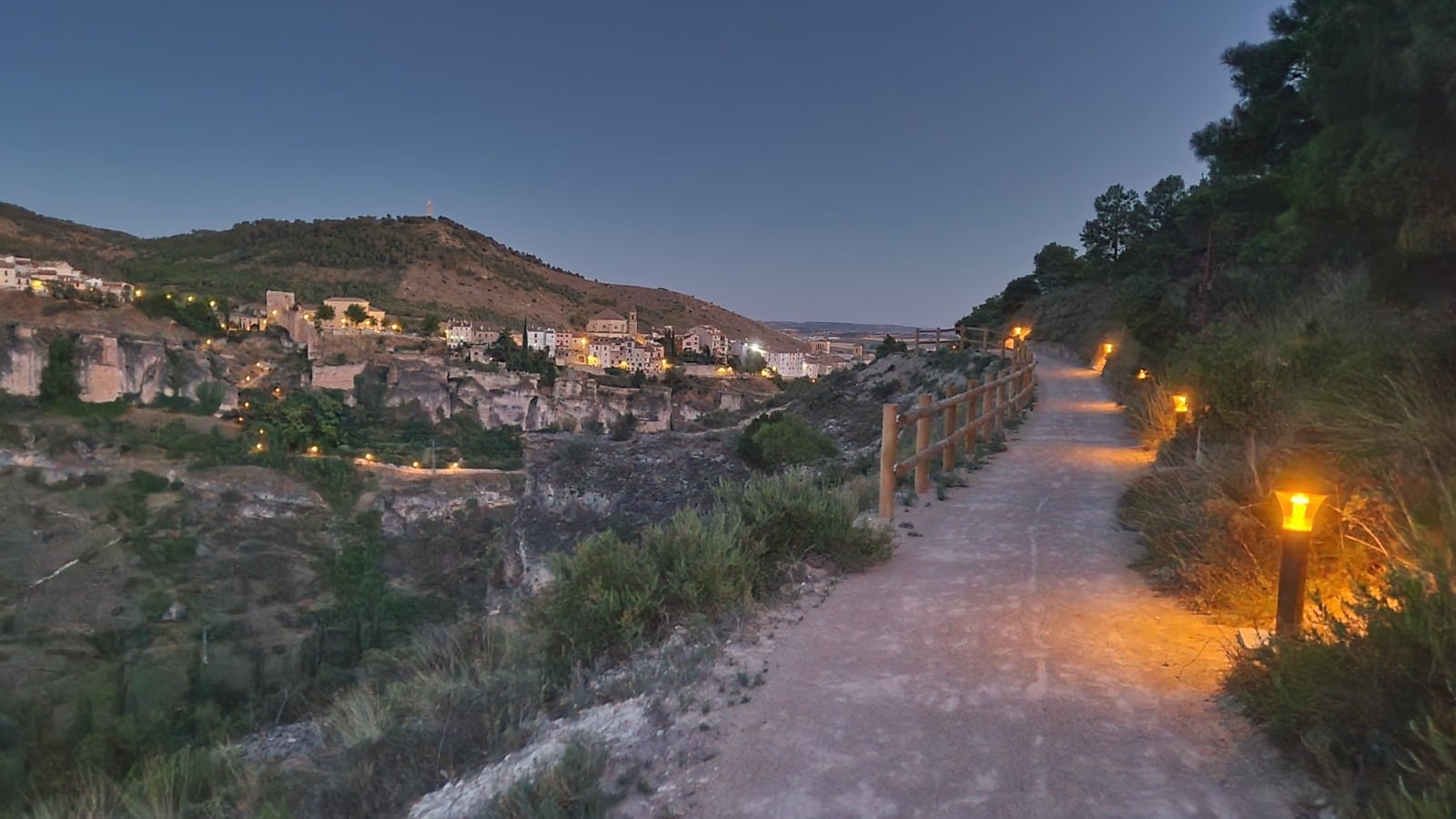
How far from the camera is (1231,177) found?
1714 cm

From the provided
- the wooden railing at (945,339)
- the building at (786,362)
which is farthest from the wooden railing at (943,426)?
the building at (786,362)

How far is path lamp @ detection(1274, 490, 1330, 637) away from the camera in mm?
3771

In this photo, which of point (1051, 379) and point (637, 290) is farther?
point (637, 290)

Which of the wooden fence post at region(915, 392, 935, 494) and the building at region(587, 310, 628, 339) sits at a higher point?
the building at region(587, 310, 628, 339)

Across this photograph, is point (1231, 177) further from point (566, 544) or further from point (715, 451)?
point (566, 544)

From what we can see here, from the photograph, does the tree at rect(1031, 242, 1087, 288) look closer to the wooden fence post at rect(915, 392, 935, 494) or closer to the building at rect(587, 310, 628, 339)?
the wooden fence post at rect(915, 392, 935, 494)

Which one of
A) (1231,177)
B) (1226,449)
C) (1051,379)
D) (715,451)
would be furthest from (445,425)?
(1226,449)

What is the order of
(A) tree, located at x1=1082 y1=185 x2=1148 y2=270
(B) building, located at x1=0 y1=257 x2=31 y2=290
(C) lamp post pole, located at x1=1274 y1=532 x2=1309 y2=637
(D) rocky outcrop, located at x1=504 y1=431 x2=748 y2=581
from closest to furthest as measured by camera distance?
(C) lamp post pole, located at x1=1274 y1=532 x2=1309 y2=637
(D) rocky outcrop, located at x1=504 y1=431 x2=748 y2=581
(A) tree, located at x1=1082 y1=185 x2=1148 y2=270
(B) building, located at x1=0 y1=257 x2=31 y2=290

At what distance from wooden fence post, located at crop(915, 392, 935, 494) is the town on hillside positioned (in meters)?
58.1

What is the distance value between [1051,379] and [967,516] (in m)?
21.6

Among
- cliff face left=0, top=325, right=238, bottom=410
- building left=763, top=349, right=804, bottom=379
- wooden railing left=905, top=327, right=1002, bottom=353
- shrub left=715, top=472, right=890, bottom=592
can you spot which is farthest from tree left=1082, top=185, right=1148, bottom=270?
cliff face left=0, top=325, right=238, bottom=410

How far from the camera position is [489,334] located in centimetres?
8975

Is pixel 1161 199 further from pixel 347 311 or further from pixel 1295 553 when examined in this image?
pixel 347 311

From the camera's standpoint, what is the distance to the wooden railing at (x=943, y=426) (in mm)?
7641
